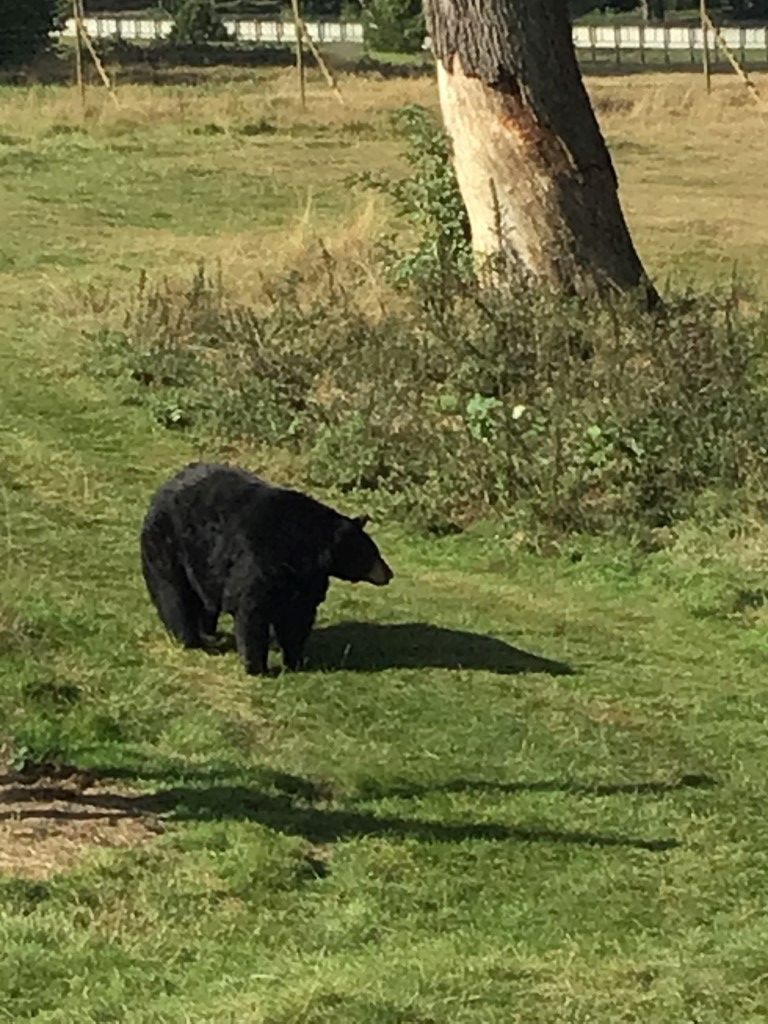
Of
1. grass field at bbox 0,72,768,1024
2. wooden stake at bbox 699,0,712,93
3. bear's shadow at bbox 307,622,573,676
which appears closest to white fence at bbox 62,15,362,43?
wooden stake at bbox 699,0,712,93

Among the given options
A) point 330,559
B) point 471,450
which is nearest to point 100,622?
point 330,559

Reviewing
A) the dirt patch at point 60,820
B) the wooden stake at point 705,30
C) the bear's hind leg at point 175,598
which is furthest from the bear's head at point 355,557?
the wooden stake at point 705,30

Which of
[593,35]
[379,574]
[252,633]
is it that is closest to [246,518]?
[252,633]

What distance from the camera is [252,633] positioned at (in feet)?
27.9

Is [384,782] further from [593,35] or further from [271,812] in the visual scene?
[593,35]

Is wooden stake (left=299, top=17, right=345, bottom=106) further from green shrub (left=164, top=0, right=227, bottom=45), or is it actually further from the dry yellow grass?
green shrub (left=164, top=0, right=227, bottom=45)

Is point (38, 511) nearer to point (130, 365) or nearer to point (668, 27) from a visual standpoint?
point (130, 365)

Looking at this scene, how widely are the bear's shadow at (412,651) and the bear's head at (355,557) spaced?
1.12ft

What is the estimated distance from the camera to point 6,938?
18.8 ft

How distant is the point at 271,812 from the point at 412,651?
92.0 inches

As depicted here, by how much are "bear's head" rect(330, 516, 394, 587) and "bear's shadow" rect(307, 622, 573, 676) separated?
342 millimetres

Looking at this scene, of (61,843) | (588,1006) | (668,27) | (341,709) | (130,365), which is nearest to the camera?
(588,1006)

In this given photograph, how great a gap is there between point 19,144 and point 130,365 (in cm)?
1684

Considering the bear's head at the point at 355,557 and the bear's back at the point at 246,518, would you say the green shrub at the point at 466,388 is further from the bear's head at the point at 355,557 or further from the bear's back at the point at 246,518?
the bear's back at the point at 246,518
